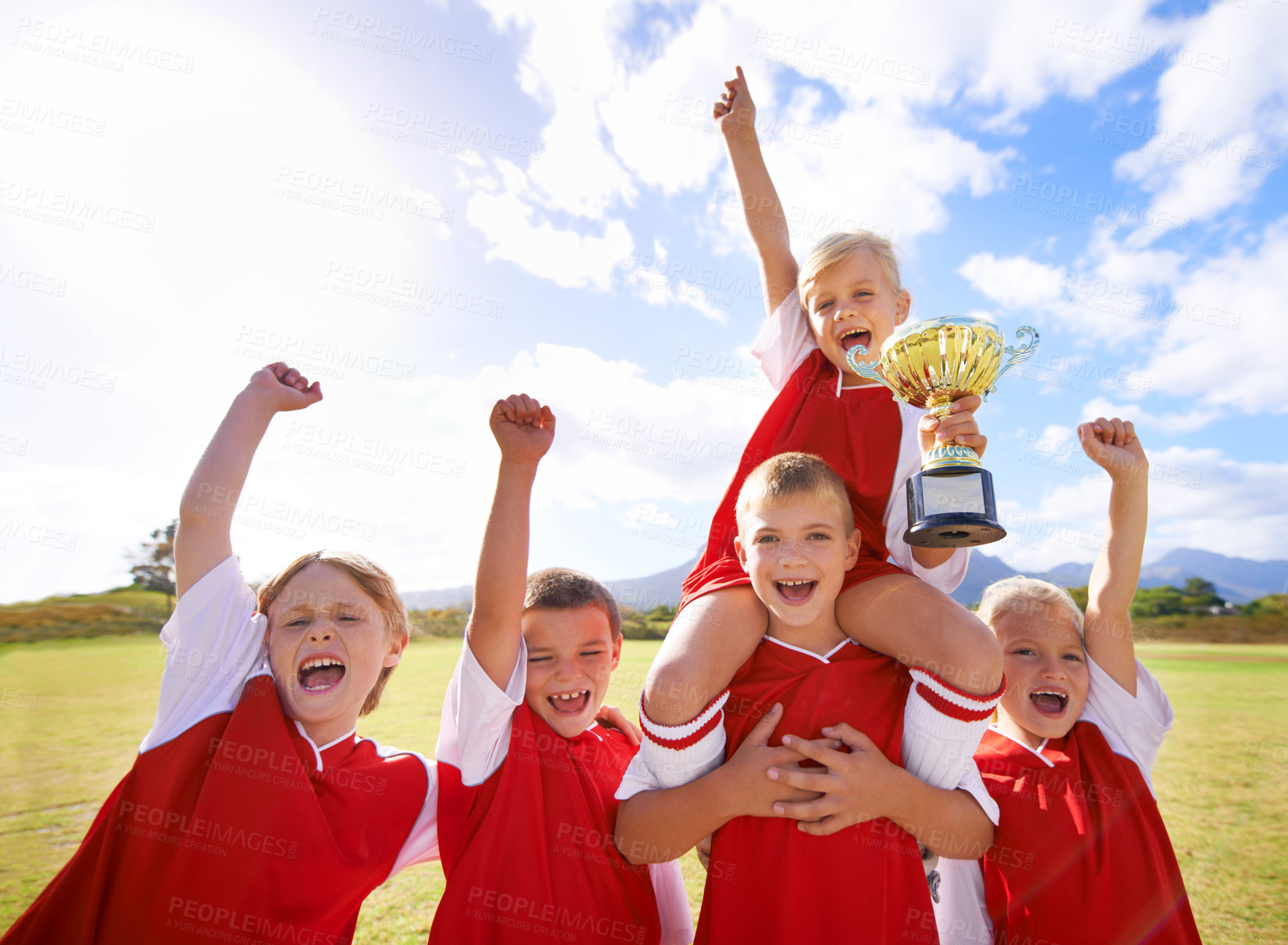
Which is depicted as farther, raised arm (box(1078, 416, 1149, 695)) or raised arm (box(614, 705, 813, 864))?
→ raised arm (box(1078, 416, 1149, 695))

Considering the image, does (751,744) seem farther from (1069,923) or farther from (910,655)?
(1069,923)

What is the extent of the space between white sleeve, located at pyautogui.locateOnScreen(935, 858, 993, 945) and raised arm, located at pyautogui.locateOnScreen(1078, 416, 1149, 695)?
99 cm

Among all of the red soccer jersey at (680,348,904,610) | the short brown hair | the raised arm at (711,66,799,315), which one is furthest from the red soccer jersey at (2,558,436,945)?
the raised arm at (711,66,799,315)

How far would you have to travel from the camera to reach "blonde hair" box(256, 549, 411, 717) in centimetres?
272

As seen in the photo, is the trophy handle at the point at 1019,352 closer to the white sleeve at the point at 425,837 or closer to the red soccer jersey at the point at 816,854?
the red soccer jersey at the point at 816,854

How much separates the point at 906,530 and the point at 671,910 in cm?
173

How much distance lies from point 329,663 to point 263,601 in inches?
19.1

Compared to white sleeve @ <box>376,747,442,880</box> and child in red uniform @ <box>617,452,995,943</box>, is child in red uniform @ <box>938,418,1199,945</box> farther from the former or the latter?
white sleeve @ <box>376,747,442,880</box>

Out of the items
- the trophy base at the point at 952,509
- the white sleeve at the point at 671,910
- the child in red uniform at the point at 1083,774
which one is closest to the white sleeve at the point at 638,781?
the white sleeve at the point at 671,910

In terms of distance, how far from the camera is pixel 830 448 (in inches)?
101

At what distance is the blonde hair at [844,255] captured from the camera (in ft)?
8.74

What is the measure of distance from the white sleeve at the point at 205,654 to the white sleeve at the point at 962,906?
2885 millimetres

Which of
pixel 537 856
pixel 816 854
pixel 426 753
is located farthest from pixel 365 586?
pixel 426 753

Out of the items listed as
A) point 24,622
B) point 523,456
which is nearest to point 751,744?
point 523,456
